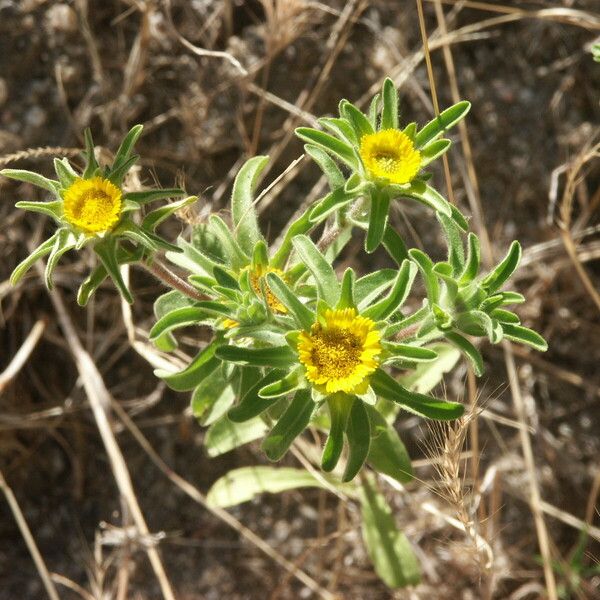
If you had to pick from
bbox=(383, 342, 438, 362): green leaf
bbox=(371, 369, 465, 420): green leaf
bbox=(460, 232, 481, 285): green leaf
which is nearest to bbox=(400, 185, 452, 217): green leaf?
bbox=(460, 232, 481, 285): green leaf

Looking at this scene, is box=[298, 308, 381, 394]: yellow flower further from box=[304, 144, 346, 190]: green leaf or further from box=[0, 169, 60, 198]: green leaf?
box=[0, 169, 60, 198]: green leaf

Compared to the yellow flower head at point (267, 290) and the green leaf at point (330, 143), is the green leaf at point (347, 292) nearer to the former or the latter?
the yellow flower head at point (267, 290)

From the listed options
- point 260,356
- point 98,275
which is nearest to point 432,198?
point 260,356

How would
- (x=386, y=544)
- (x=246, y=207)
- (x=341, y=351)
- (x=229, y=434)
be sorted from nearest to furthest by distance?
(x=341, y=351)
(x=246, y=207)
(x=229, y=434)
(x=386, y=544)

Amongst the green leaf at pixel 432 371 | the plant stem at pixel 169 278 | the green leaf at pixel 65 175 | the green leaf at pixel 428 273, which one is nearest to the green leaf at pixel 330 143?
the green leaf at pixel 428 273

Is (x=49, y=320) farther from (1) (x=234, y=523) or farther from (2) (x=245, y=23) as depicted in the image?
(2) (x=245, y=23)

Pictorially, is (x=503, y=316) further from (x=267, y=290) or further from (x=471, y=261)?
(x=267, y=290)
